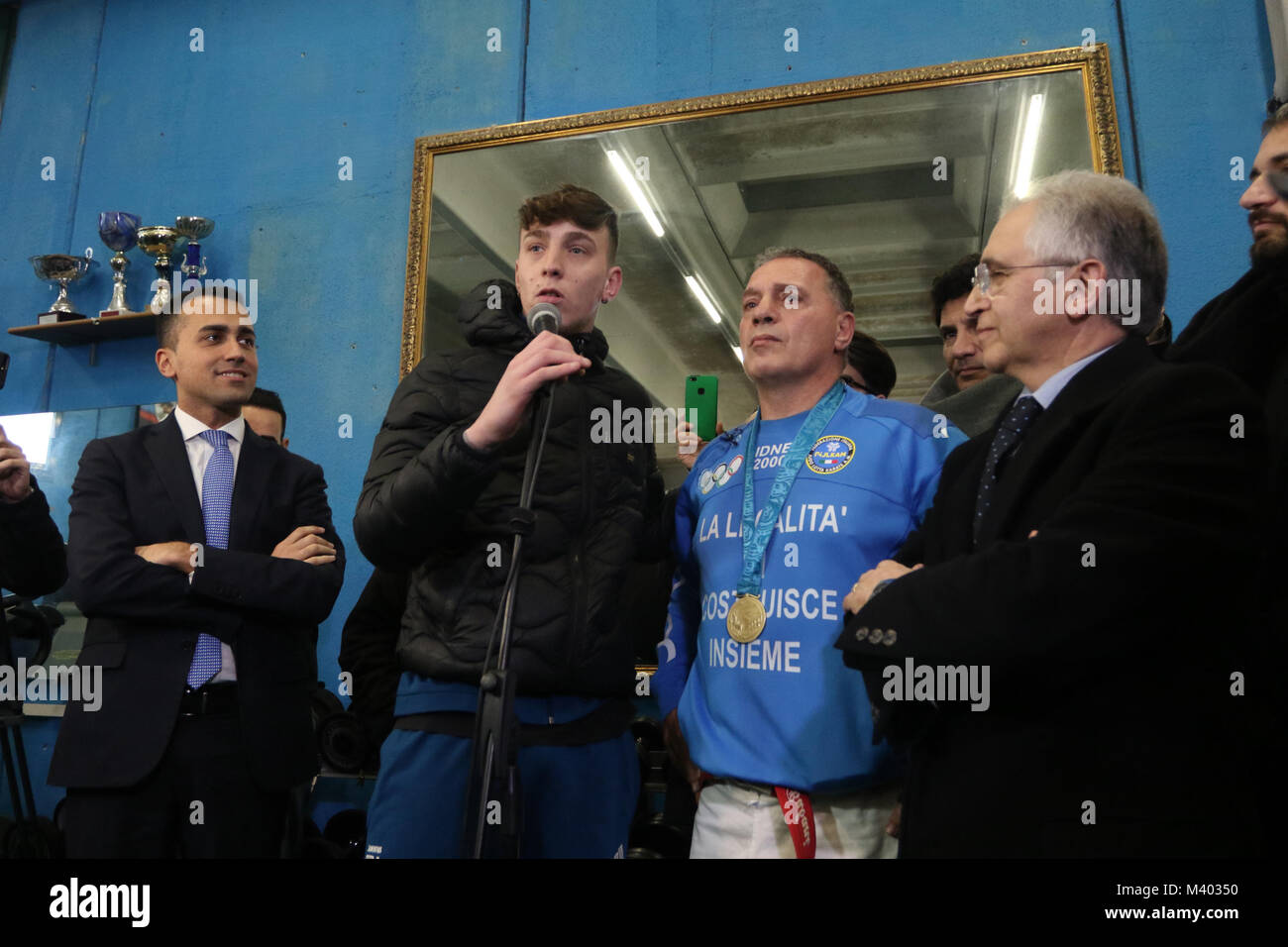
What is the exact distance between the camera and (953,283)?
8.99 ft

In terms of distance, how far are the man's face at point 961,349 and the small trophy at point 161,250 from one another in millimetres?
2957

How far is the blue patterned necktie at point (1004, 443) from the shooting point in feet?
4.32

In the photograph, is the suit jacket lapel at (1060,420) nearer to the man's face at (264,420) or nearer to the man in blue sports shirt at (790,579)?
the man in blue sports shirt at (790,579)

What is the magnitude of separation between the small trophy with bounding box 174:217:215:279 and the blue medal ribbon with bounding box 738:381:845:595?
2.89 meters

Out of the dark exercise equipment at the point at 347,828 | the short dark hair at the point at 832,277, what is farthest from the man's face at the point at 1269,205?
the dark exercise equipment at the point at 347,828

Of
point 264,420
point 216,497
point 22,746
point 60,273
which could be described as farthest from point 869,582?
point 60,273

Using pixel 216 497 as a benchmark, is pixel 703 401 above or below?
above

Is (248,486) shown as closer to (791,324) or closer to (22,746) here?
(791,324)

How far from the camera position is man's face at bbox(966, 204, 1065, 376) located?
4.52 feet

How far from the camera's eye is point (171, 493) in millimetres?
2119

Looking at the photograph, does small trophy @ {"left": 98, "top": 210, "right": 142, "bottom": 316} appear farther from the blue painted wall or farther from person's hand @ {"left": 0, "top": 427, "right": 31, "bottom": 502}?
person's hand @ {"left": 0, "top": 427, "right": 31, "bottom": 502}

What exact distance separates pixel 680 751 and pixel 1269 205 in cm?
139

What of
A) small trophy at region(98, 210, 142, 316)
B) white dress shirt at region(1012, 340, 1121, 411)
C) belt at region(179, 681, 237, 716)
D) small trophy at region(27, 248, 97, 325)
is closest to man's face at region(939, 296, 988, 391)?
white dress shirt at region(1012, 340, 1121, 411)

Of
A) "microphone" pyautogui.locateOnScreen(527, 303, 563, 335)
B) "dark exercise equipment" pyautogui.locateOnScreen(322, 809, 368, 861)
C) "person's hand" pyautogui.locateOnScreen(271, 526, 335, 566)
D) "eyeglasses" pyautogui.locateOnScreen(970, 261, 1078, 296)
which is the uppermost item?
"eyeglasses" pyautogui.locateOnScreen(970, 261, 1078, 296)
